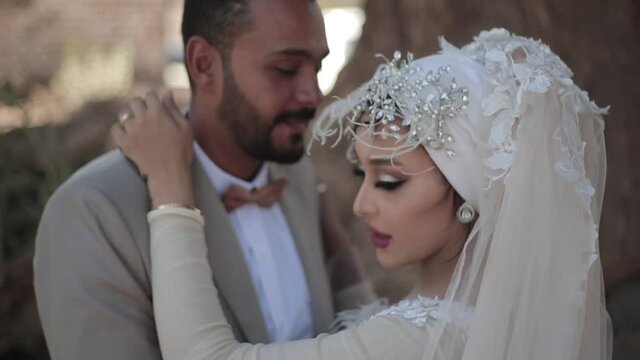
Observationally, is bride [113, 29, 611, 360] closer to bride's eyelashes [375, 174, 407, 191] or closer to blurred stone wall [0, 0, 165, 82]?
bride's eyelashes [375, 174, 407, 191]

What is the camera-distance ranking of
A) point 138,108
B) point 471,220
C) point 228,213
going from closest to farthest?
point 471,220, point 138,108, point 228,213

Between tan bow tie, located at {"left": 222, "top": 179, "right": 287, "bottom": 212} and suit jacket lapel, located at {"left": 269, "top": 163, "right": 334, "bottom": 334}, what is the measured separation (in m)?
0.07

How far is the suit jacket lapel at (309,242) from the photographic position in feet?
9.58

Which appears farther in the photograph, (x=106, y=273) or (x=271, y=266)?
(x=271, y=266)

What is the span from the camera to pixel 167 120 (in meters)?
2.58

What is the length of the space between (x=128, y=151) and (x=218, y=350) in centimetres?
58

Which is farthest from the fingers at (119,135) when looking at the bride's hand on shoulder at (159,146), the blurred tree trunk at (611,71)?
the blurred tree trunk at (611,71)

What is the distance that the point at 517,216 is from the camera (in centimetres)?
217

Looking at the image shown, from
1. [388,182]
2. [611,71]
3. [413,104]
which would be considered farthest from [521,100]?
[611,71]

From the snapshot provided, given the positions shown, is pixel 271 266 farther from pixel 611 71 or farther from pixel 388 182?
pixel 611 71

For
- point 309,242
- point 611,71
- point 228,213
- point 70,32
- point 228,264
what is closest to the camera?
point 228,264

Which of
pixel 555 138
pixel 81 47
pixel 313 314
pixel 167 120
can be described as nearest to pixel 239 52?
pixel 167 120

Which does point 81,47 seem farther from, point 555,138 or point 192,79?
point 555,138

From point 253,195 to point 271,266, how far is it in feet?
0.66
